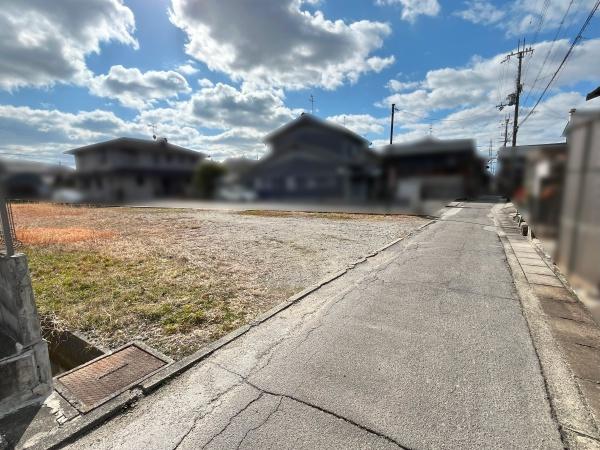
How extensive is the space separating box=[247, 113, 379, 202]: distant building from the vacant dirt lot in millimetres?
1525

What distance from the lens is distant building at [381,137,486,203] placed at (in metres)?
3.64

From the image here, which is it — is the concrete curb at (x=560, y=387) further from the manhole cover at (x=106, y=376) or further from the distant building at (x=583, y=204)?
the manhole cover at (x=106, y=376)

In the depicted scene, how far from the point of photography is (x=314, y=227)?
35.3ft

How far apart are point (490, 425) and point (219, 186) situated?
1016 centimetres

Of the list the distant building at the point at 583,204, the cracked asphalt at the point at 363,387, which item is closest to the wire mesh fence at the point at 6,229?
the cracked asphalt at the point at 363,387

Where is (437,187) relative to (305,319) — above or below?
above

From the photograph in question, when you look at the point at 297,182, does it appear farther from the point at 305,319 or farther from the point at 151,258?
the point at 305,319

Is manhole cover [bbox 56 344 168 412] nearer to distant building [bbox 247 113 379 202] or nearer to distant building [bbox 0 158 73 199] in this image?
distant building [bbox 0 158 73 199]

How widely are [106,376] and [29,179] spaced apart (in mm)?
1767

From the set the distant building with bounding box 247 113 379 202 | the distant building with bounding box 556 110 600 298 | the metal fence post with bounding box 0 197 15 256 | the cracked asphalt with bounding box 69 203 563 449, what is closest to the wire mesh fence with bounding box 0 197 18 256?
the metal fence post with bounding box 0 197 15 256

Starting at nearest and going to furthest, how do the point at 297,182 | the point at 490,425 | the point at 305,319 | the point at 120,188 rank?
the point at 490,425 < the point at 305,319 < the point at 297,182 < the point at 120,188

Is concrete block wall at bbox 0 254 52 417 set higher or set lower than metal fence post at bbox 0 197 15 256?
lower

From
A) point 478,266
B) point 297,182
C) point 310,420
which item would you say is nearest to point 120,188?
point 297,182

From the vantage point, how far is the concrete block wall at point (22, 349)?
215cm
